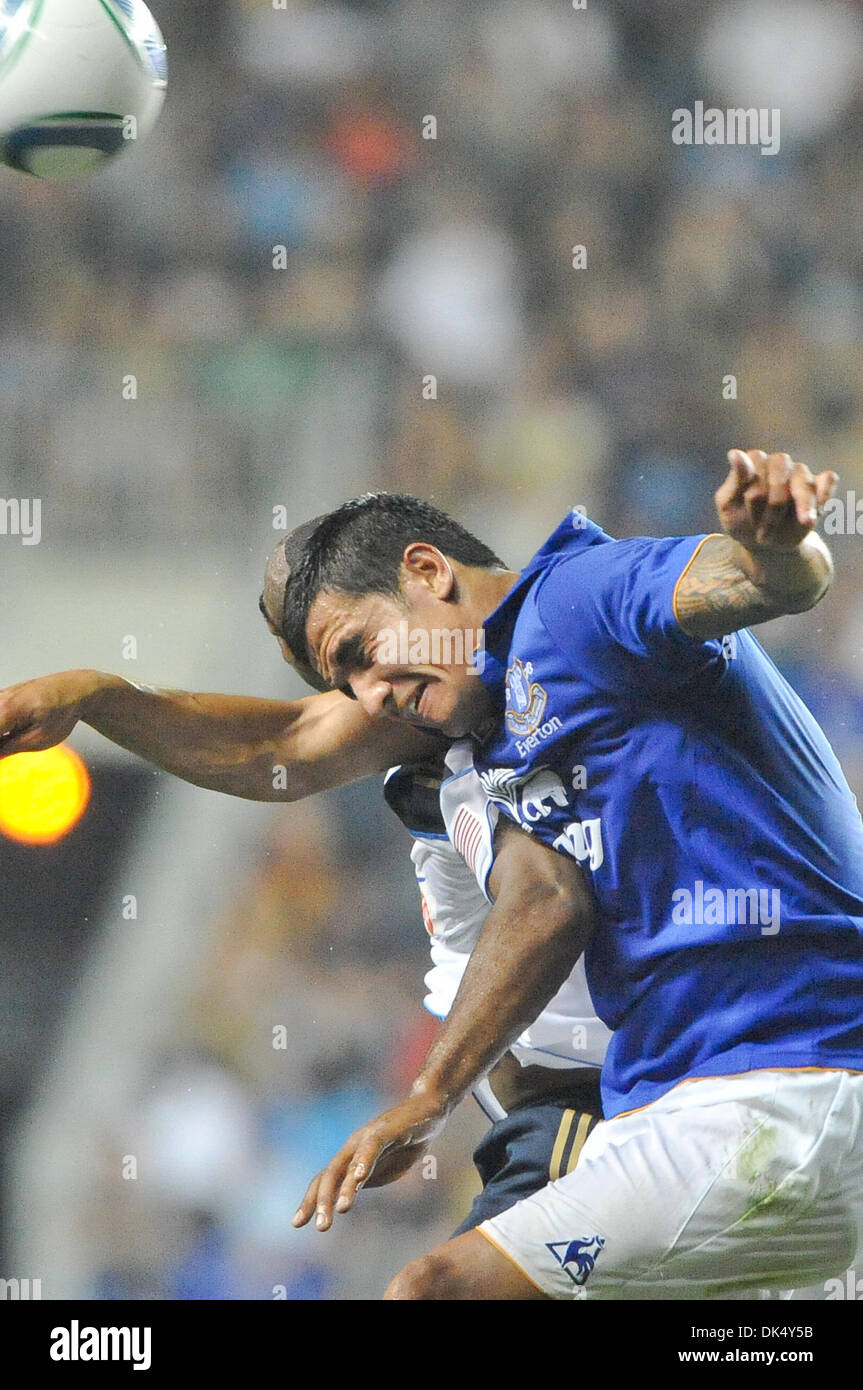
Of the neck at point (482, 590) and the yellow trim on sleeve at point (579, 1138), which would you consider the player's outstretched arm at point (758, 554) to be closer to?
the neck at point (482, 590)

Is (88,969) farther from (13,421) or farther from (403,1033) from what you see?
(13,421)

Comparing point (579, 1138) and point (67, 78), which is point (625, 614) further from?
point (67, 78)

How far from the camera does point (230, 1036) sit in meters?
2.59

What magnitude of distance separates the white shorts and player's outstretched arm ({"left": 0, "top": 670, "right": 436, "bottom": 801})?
1.95 ft

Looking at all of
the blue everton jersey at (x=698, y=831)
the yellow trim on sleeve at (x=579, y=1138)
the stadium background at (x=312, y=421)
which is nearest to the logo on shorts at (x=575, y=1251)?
the blue everton jersey at (x=698, y=831)

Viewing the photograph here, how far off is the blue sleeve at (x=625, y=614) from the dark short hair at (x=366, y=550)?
0.23 meters

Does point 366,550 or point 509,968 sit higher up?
point 366,550

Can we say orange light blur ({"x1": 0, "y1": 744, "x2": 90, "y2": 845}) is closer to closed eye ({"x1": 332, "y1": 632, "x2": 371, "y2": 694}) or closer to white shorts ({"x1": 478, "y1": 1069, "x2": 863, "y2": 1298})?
closed eye ({"x1": 332, "y1": 632, "x2": 371, "y2": 694})

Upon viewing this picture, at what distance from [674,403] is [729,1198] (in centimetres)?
173

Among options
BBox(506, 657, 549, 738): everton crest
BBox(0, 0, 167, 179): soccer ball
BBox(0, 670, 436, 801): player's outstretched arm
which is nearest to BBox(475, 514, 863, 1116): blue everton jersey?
BBox(506, 657, 549, 738): everton crest

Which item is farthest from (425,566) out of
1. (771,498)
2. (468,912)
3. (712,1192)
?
(712,1192)

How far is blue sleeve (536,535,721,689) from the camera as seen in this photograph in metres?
1.31

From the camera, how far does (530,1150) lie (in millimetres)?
1802

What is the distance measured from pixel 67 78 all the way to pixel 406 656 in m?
0.89
